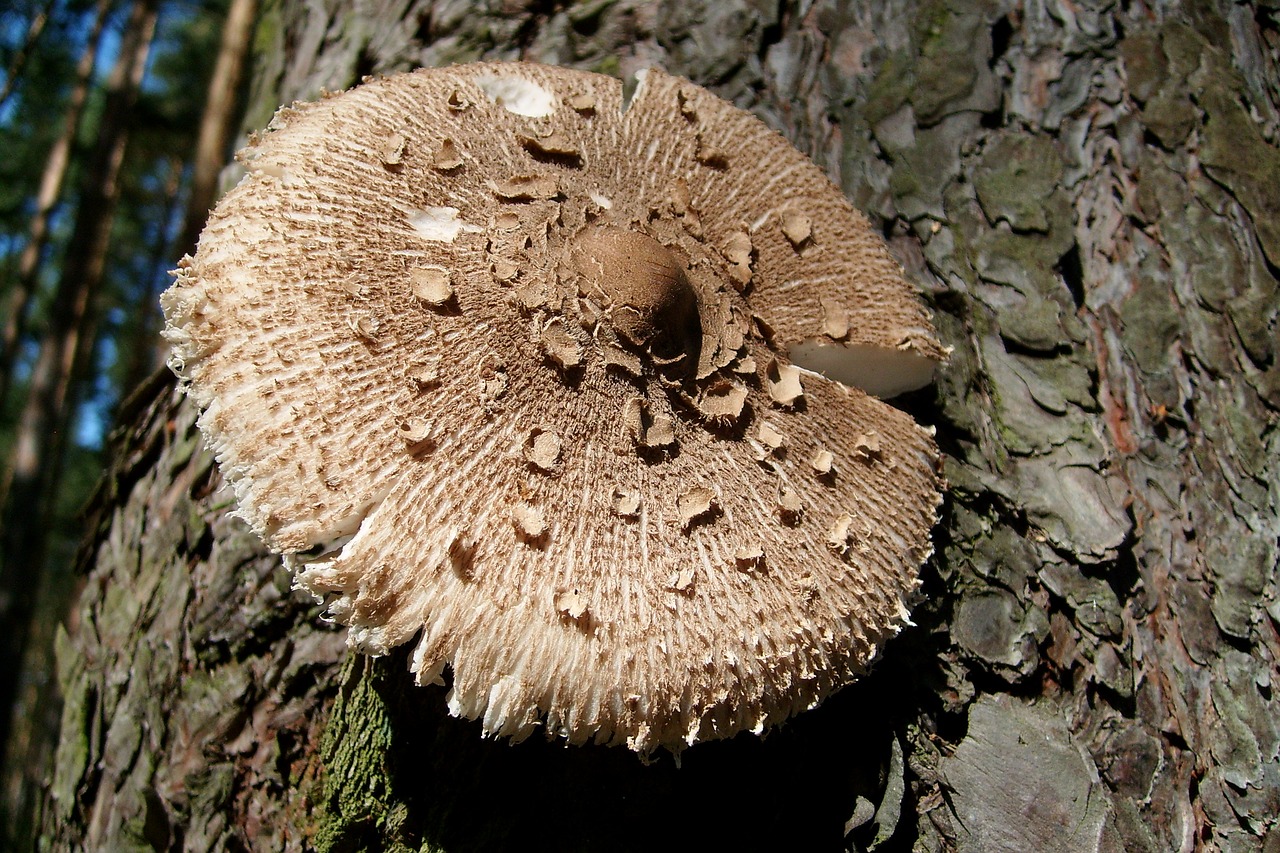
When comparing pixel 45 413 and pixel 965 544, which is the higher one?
pixel 965 544

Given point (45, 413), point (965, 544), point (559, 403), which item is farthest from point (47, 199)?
Result: point (965, 544)

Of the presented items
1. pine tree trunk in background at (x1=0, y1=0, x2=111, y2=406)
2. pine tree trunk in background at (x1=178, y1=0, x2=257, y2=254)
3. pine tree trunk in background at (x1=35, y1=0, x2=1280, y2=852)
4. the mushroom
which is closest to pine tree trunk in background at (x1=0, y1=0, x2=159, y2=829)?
pine tree trunk in background at (x1=178, y1=0, x2=257, y2=254)

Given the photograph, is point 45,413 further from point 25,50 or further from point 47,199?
point 25,50

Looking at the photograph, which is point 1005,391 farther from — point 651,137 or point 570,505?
point 570,505

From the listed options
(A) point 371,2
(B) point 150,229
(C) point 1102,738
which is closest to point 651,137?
(A) point 371,2

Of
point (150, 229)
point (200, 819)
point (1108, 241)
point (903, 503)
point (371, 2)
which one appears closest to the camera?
point (903, 503)

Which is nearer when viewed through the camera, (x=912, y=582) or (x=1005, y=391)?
(x=912, y=582)

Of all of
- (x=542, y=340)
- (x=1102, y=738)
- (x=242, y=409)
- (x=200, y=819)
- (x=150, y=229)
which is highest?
(x=542, y=340)
